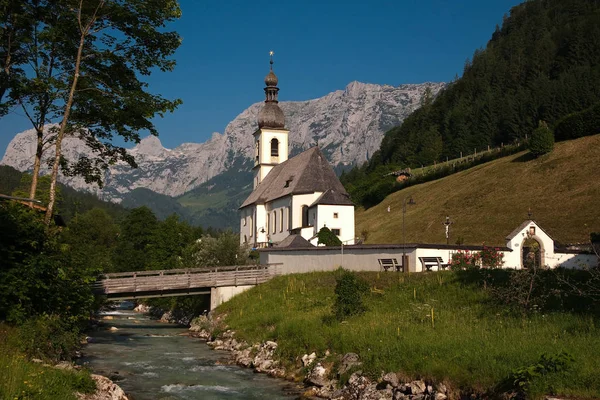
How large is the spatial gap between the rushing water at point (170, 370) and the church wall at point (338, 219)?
20779 mm

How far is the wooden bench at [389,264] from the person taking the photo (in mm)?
32281

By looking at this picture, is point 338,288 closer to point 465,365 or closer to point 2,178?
point 465,365

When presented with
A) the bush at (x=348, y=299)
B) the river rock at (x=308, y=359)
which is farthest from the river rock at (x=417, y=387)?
the bush at (x=348, y=299)

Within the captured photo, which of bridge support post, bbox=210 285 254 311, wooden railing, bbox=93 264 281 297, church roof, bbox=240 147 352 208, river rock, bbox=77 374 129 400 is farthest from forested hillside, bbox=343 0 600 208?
river rock, bbox=77 374 129 400

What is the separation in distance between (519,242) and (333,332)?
16716 mm

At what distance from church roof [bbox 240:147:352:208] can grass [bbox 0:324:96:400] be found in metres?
40.0

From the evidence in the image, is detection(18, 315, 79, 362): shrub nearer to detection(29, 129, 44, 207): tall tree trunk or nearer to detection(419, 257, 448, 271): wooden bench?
detection(29, 129, 44, 207): tall tree trunk

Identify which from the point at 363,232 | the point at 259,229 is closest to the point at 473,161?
the point at 363,232

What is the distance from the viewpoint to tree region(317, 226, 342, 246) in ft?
161

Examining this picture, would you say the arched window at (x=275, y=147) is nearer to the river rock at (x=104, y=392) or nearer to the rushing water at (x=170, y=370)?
the rushing water at (x=170, y=370)

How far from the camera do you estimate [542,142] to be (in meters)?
68.9

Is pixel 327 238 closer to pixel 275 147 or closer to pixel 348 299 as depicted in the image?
pixel 348 299

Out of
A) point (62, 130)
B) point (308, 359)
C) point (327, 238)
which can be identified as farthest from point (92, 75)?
point (327, 238)

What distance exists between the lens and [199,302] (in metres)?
42.3
